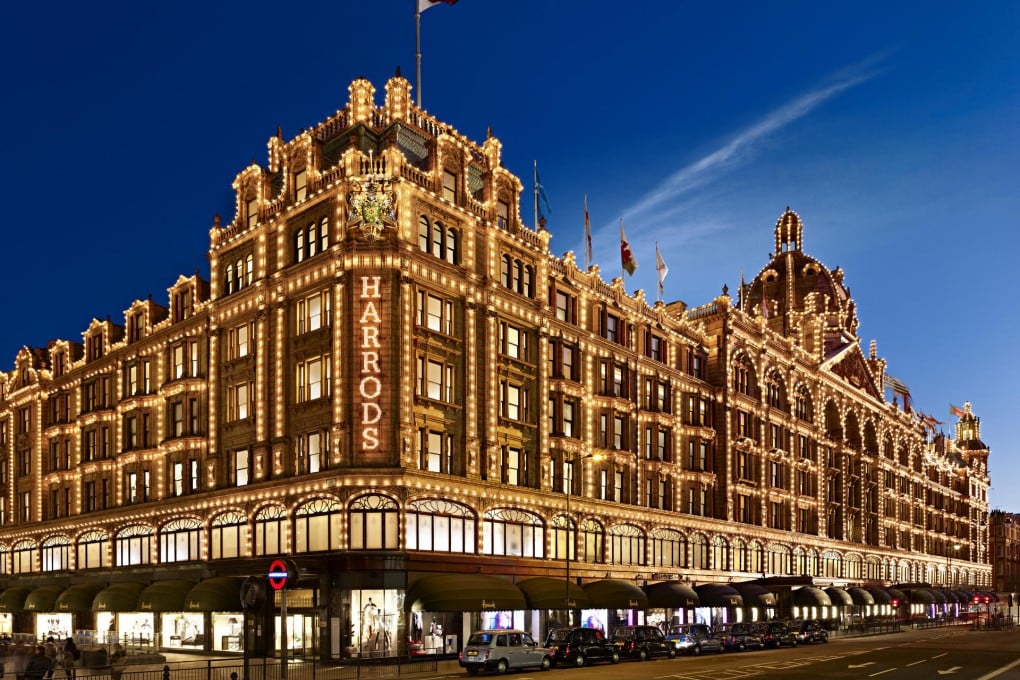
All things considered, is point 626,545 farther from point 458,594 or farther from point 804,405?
point 804,405

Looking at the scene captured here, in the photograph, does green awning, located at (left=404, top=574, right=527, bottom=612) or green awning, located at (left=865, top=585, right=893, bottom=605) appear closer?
green awning, located at (left=404, top=574, right=527, bottom=612)

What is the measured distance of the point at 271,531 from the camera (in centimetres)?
5569

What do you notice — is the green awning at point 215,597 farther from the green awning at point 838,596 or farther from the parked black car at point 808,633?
the green awning at point 838,596

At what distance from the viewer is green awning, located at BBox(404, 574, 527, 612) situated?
48.8 meters

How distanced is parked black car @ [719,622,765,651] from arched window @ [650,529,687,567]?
10.5 meters

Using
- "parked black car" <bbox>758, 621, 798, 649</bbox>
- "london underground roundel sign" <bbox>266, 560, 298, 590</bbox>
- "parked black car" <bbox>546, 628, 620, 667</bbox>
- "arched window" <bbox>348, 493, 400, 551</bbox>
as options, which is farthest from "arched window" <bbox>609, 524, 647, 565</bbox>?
"london underground roundel sign" <bbox>266, 560, 298, 590</bbox>

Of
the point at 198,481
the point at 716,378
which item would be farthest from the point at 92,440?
the point at 716,378

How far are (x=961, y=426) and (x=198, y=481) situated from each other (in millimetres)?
156938

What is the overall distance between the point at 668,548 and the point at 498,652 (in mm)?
33733

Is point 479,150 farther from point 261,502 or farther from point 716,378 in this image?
point 716,378

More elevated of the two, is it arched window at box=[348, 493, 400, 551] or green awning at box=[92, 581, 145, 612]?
arched window at box=[348, 493, 400, 551]

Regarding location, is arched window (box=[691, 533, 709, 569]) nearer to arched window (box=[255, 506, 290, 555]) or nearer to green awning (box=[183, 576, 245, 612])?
arched window (box=[255, 506, 290, 555])

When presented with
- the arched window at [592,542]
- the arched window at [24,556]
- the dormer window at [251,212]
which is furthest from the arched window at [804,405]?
the arched window at [24,556]

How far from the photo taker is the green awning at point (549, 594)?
55250 mm
